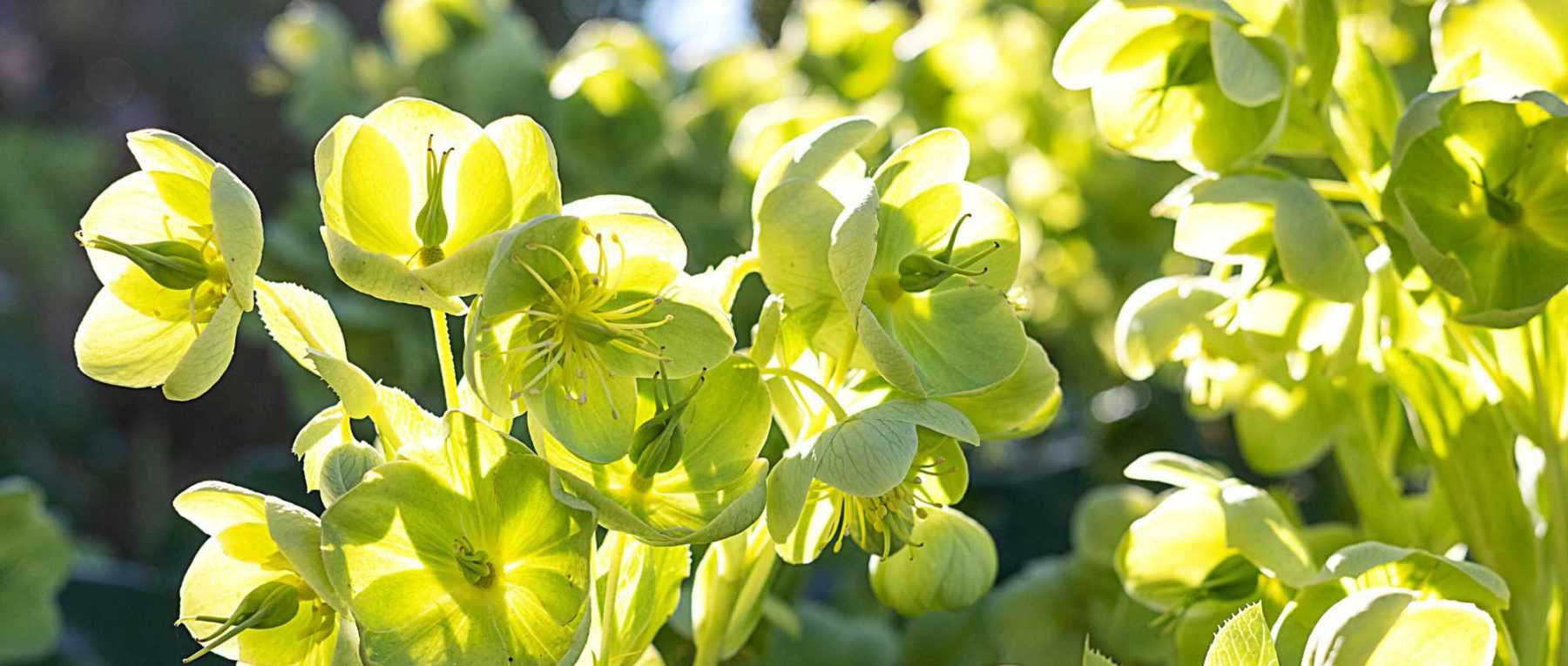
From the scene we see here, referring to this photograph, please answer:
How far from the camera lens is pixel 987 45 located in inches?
43.6

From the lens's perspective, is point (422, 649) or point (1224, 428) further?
point (1224, 428)

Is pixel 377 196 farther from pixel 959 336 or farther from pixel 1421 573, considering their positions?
pixel 1421 573

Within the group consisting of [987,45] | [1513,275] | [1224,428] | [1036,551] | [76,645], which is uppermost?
[1513,275]

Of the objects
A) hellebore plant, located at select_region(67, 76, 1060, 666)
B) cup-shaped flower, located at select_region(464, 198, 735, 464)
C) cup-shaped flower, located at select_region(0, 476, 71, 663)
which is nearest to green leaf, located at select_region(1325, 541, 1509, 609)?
hellebore plant, located at select_region(67, 76, 1060, 666)

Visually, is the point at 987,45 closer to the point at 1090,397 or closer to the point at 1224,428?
the point at 1090,397

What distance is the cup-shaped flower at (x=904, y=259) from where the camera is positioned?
0.39m

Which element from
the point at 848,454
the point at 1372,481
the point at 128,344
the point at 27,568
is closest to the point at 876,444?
the point at 848,454

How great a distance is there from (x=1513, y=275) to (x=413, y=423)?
Result: 34 centimetres

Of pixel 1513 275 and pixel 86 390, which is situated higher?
pixel 1513 275

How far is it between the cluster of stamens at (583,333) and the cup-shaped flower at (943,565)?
0.36ft

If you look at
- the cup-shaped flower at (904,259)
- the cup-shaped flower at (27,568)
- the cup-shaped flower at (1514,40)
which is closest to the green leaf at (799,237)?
the cup-shaped flower at (904,259)

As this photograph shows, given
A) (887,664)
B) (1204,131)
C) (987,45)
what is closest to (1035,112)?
(987,45)

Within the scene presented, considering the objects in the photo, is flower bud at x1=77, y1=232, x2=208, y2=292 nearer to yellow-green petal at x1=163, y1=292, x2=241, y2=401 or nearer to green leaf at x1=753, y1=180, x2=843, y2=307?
yellow-green petal at x1=163, y1=292, x2=241, y2=401

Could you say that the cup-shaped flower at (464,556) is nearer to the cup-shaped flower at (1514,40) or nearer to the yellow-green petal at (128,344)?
the yellow-green petal at (128,344)
